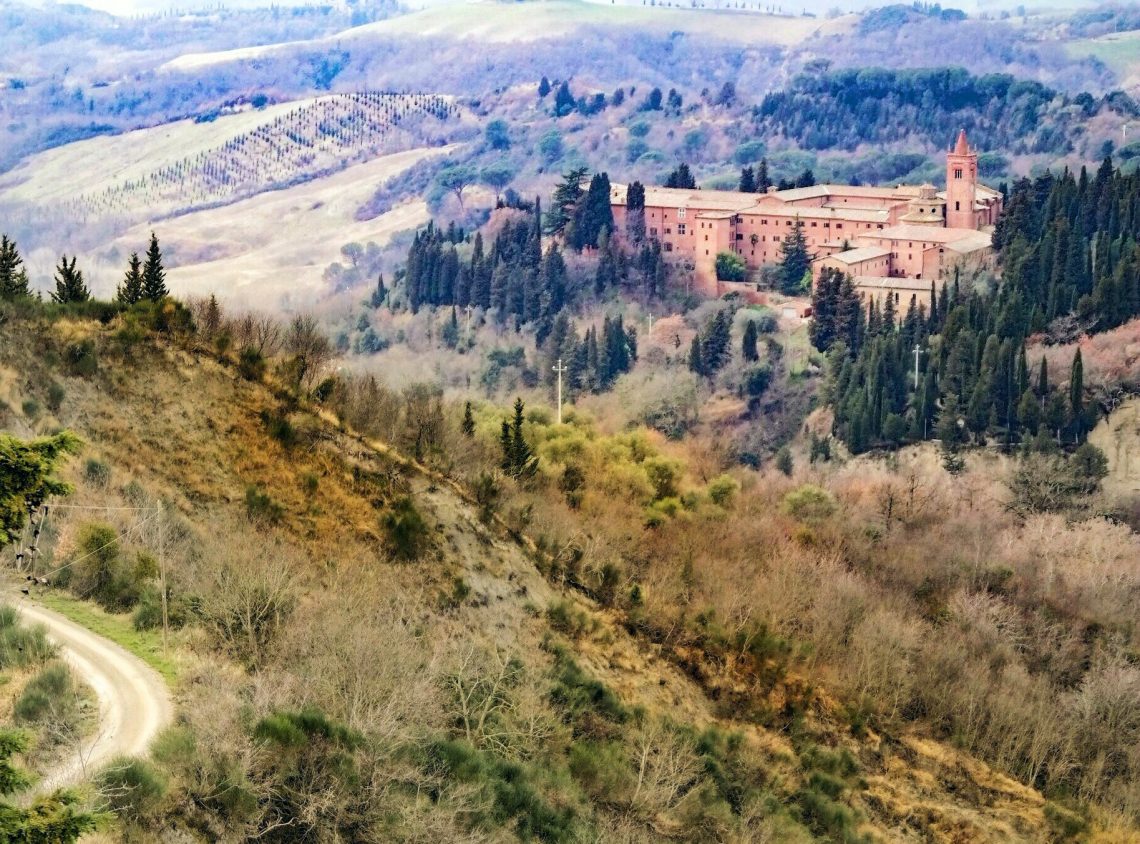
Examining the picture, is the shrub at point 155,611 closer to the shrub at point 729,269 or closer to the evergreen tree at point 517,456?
the evergreen tree at point 517,456

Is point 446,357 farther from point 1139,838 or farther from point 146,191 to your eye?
point 146,191

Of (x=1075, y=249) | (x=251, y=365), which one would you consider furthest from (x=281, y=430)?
(x=1075, y=249)

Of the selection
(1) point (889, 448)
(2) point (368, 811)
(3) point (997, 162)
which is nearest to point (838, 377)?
(1) point (889, 448)

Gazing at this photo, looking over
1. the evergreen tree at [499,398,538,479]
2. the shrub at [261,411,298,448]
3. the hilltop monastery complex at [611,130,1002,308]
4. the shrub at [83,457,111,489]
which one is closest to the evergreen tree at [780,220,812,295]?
the hilltop monastery complex at [611,130,1002,308]

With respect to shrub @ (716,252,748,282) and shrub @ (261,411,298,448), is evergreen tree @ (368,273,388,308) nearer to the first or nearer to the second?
shrub @ (716,252,748,282)

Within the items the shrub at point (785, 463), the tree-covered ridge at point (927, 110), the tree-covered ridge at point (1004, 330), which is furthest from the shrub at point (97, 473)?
the tree-covered ridge at point (927, 110)
